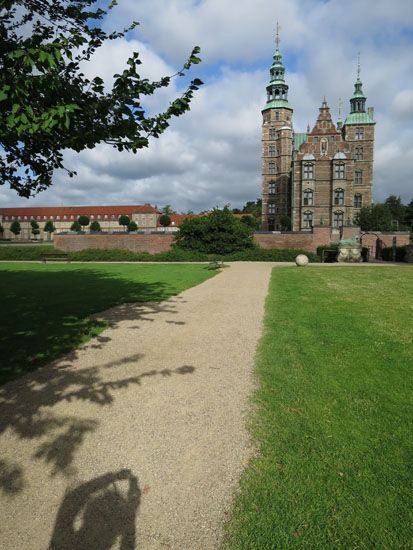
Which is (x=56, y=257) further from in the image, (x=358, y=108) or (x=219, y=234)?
(x=358, y=108)

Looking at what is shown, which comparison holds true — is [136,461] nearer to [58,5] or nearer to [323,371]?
[323,371]

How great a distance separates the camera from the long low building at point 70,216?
118 m

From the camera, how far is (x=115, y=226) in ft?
390

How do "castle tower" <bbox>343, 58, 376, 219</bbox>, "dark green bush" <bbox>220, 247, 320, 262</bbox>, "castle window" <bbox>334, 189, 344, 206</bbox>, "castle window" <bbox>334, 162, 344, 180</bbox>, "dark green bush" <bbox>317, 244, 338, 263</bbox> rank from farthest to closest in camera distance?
"castle tower" <bbox>343, 58, 376, 219</bbox> < "castle window" <bbox>334, 189, 344, 206</bbox> < "castle window" <bbox>334, 162, 344, 180</bbox> < "dark green bush" <bbox>220, 247, 320, 262</bbox> < "dark green bush" <bbox>317, 244, 338, 263</bbox>

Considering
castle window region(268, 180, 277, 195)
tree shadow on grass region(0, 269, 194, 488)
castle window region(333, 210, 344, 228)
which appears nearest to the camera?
tree shadow on grass region(0, 269, 194, 488)

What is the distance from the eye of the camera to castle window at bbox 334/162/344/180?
50031 mm

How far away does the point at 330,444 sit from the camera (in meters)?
3.50

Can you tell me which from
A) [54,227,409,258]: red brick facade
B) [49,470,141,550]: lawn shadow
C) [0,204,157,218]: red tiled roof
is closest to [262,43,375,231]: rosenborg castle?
[54,227,409,258]: red brick facade

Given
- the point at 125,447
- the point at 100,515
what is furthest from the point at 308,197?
the point at 100,515

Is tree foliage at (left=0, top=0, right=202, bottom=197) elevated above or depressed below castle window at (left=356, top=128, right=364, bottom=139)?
below

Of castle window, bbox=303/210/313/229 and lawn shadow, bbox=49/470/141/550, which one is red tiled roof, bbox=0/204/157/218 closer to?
castle window, bbox=303/210/313/229

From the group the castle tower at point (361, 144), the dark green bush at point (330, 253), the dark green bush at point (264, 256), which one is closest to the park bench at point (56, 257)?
the dark green bush at point (264, 256)

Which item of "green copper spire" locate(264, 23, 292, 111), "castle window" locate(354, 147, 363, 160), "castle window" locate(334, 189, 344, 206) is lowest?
"castle window" locate(334, 189, 344, 206)

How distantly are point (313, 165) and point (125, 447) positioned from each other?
52.5 metres
